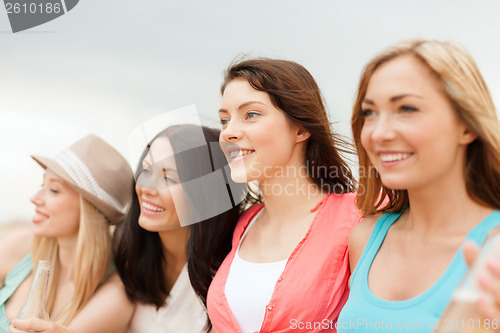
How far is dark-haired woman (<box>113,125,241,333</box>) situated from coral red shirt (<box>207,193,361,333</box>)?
0.59 meters

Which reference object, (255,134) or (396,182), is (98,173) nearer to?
(255,134)

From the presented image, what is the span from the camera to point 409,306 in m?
1.63

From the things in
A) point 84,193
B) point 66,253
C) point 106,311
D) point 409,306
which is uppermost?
point 84,193


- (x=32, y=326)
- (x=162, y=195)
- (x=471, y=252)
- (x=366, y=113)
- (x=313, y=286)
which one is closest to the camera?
(x=471, y=252)

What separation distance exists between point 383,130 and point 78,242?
2.20m

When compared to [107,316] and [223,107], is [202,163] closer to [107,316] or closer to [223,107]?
[223,107]

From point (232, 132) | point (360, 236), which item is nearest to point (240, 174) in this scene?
point (232, 132)

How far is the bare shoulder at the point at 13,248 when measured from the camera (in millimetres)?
3488

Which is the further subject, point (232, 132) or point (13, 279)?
point (13, 279)

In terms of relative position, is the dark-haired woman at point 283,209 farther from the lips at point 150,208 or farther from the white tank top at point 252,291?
the lips at point 150,208

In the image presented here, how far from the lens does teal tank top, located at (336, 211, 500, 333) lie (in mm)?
1575

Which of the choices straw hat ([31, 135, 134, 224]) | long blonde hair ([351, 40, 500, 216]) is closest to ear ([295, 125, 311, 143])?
long blonde hair ([351, 40, 500, 216])

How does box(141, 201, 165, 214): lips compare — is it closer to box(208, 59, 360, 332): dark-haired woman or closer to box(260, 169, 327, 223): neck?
box(208, 59, 360, 332): dark-haired woman

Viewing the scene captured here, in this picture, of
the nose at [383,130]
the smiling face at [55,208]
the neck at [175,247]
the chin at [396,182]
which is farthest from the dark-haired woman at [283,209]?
the smiling face at [55,208]
